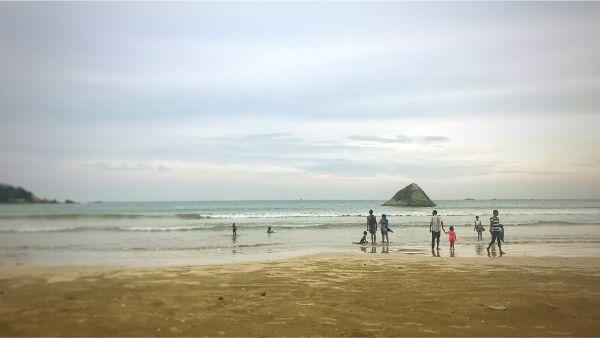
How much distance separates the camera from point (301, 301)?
9.88 m

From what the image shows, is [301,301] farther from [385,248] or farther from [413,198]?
[413,198]

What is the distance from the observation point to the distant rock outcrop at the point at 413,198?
298 feet

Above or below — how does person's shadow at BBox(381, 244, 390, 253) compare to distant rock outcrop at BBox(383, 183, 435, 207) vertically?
below

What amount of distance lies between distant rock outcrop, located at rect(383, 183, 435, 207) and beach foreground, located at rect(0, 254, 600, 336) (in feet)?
255

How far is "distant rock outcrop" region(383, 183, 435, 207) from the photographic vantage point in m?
90.9

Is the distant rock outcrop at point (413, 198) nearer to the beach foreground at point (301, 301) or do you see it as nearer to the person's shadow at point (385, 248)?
the person's shadow at point (385, 248)

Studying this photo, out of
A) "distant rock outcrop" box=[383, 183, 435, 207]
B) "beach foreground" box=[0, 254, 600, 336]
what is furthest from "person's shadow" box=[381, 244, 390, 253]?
"distant rock outcrop" box=[383, 183, 435, 207]

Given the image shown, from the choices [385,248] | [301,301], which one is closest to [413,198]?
[385,248]

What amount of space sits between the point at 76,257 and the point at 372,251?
14534 millimetres

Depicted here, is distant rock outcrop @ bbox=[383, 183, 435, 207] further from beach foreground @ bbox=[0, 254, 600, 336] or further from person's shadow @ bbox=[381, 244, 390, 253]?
beach foreground @ bbox=[0, 254, 600, 336]

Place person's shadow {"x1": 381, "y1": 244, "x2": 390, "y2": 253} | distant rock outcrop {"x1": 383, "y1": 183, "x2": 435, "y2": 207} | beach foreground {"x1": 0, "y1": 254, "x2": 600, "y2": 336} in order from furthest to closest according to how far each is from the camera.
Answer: distant rock outcrop {"x1": 383, "y1": 183, "x2": 435, "y2": 207} < person's shadow {"x1": 381, "y1": 244, "x2": 390, "y2": 253} < beach foreground {"x1": 0, "y1": 254, "x2": 600, "y2": 336}

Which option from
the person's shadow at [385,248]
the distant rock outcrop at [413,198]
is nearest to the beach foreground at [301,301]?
the person's shadow at [385,248]

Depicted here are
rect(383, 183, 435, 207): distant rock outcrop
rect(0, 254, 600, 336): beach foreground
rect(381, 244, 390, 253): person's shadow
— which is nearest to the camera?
rect(0, 254, 600, 336): beach foreground

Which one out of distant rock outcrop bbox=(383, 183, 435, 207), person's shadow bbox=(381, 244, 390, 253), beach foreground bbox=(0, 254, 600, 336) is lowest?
person's shadow bbox=(381, 244, 390, 253)
